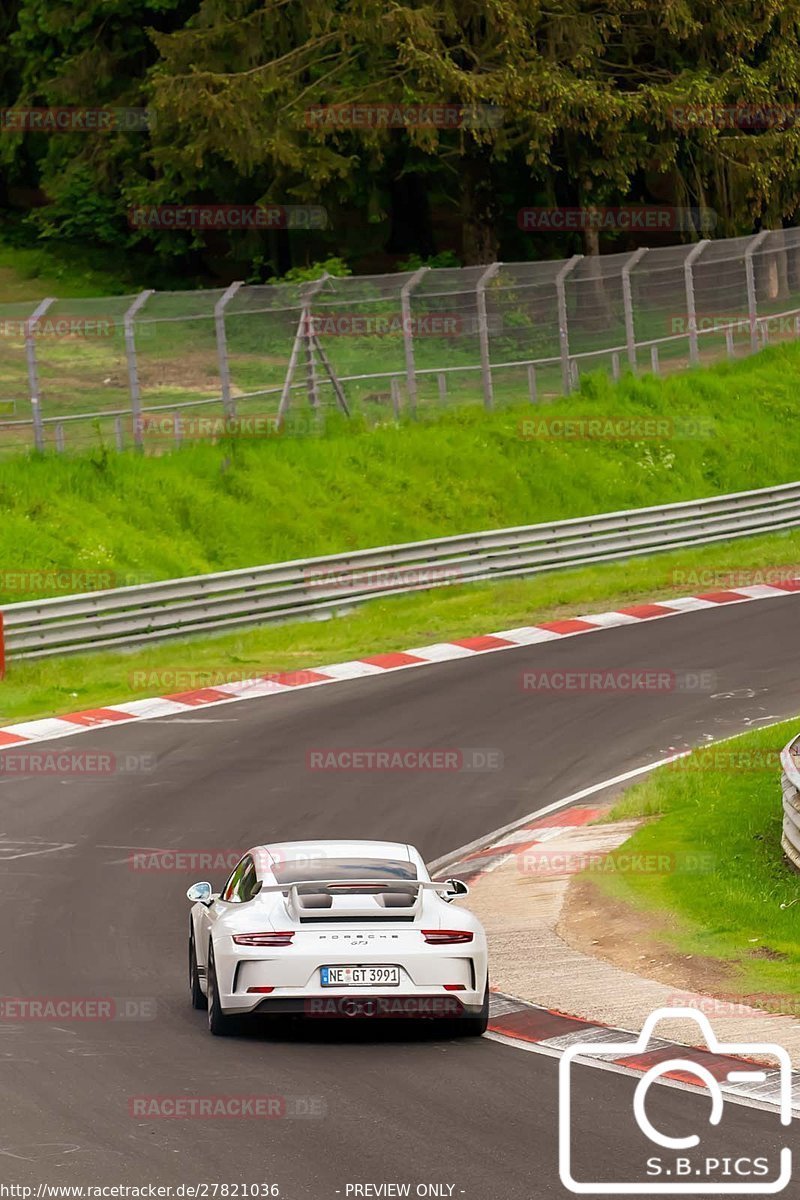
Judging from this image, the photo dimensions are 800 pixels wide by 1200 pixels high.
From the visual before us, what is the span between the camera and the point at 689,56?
1722 inches

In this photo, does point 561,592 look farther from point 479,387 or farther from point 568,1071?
point 568,1071

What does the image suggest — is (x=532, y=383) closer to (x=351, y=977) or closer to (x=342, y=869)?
(x=342, y=869)

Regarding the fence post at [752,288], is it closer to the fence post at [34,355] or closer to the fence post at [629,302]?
the fence post at [629,302]

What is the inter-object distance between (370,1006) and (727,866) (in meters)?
5.19

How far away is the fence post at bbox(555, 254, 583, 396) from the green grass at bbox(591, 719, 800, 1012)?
643 inches

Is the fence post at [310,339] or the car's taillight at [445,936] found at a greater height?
the fence post at [310,339]

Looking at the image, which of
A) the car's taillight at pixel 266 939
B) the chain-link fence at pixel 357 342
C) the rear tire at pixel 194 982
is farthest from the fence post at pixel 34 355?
the car's taillight at pixel 266 939

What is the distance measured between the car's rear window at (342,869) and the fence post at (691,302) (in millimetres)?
28188

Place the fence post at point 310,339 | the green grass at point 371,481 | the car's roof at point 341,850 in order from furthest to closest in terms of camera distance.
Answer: the fence post at point 310,339, the green grass at point 371,481, the car's roof at point 341,850

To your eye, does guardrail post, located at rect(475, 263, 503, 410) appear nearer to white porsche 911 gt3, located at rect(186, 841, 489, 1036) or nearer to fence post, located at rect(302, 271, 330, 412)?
fence post, located at rect(302, 271, 330, 412)

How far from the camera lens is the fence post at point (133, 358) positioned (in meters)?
29.0

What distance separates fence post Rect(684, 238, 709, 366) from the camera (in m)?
38.6

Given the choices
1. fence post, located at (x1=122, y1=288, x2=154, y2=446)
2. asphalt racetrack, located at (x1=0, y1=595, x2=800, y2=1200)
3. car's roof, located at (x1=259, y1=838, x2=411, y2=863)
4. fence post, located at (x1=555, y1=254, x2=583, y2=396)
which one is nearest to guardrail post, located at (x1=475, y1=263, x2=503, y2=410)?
fence post, located at (x1=555, y1=254, x2=583, y2=396)

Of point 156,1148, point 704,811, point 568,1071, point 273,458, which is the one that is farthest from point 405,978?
point 273,458
